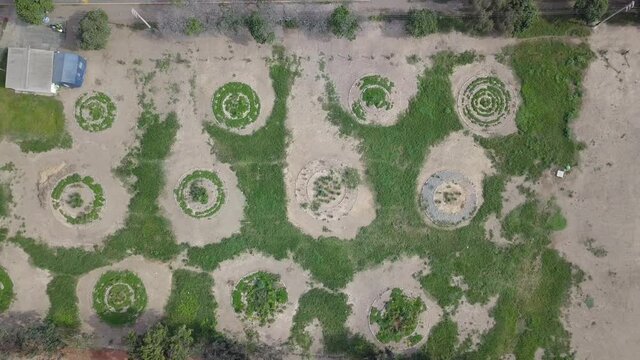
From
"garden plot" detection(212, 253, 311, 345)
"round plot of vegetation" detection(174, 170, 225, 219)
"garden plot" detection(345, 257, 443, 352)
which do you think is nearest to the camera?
"garden plot" detection(345, 257, 443, 352)

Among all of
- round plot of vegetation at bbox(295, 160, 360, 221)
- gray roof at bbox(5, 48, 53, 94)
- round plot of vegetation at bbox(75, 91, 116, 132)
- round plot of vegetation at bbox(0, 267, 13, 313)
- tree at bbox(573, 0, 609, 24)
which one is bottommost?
round plot of vegetation at bbox(0, 267, 13, 313)

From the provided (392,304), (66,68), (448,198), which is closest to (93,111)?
(66,68)

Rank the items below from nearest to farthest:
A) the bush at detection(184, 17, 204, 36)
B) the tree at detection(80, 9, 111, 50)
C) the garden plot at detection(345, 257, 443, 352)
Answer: the tree at detection(80, 9, 111, 50), the bush at detection(184, 17, 204, 36), the garden plot at detection(345, 257, 443, 352)

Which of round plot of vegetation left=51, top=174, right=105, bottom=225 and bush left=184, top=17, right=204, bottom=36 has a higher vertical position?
bush left=184, top=17, right=204, bottom=36

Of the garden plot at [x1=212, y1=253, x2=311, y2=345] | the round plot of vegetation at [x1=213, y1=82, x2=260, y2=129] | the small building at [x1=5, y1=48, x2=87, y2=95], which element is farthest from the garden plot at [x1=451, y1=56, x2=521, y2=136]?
the small building at [x1=5, y1=48, x2=87, y2=95]

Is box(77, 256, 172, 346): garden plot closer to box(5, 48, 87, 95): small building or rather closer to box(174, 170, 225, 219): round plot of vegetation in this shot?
box(174, 170, 225, 219): round plot of vegetation

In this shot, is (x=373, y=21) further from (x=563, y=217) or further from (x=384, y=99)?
(x=563, y=217)
